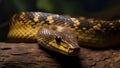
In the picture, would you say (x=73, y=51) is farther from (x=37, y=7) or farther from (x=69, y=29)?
(x=37, y=7)

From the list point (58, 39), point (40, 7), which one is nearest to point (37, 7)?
point (40, 7)

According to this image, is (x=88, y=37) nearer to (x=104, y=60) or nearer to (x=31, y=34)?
(x=104, y=60)

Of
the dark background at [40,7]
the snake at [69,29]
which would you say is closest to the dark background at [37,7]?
the dark background at [40,7]

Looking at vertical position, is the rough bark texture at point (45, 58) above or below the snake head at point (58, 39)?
below

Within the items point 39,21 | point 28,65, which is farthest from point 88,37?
point 28,65

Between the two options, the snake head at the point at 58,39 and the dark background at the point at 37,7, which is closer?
the snake head at the point at 58,39

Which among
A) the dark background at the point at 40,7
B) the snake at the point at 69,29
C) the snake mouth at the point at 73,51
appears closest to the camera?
the snake mouth at the point at 73,51

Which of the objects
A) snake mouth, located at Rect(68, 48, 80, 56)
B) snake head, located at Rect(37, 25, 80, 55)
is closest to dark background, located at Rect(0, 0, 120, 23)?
snake head, located at Rect(37, 25, 80, 55)

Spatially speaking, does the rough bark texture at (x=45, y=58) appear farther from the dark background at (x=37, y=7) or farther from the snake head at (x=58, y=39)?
the dark background at (x=37, y=7)
